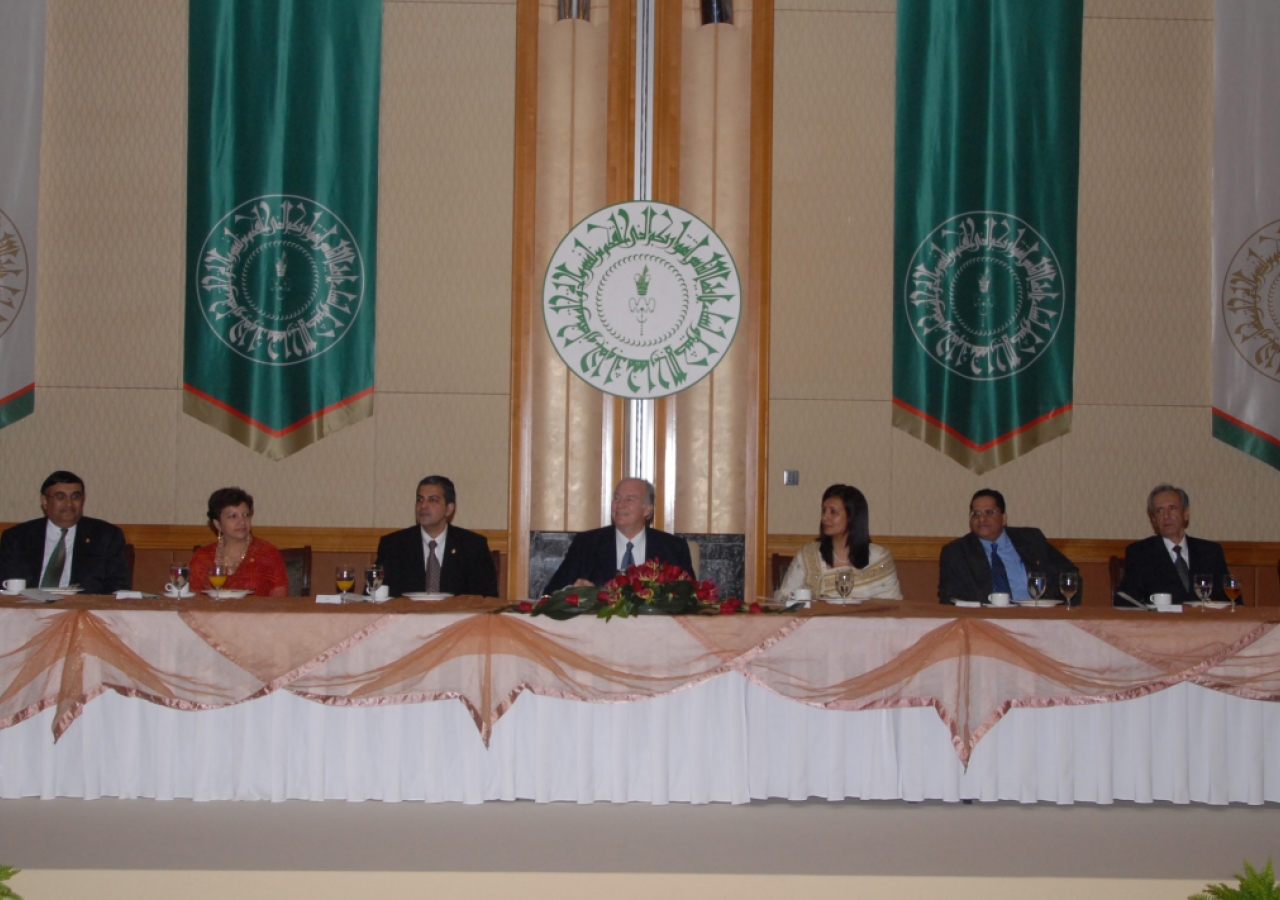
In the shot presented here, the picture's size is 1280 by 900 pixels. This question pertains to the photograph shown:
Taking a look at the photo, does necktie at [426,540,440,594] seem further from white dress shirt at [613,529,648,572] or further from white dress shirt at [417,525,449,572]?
white dress shirt at [613,529,648,572]

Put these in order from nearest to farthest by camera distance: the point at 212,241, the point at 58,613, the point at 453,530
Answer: the point at 58,613 → the point at 453,530 → the point at 212,241

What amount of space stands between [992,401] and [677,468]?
165 cm

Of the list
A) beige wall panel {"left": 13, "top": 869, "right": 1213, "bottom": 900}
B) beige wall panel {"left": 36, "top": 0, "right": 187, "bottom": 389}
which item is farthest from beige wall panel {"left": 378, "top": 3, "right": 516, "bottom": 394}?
beige wall panel {"left": 13, "top": 869, "right": 1213, "bottom": 900}

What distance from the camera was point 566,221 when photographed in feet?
19.6

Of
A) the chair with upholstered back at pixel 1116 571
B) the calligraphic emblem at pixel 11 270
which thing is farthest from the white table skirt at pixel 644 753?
the calligraphic emblem at pixel 11 270

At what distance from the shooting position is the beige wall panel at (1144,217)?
19.9ft

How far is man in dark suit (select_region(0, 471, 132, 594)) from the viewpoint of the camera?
15.6 ft

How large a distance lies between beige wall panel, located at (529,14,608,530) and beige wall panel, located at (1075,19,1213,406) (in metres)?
2.56

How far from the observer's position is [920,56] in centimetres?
600

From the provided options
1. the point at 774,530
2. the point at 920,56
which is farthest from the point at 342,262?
the point at 920,56

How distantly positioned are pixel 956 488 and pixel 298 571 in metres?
3.29

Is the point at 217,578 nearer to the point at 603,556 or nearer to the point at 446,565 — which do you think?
the point at 446,565

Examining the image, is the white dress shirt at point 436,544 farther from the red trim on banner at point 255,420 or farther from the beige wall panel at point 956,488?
the beige wall panel at point 956,488

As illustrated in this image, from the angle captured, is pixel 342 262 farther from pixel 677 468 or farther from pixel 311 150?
pixel 677 468
